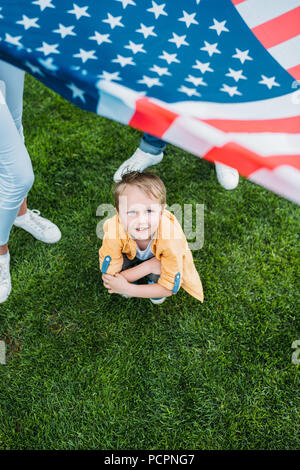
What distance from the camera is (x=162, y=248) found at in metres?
2.25

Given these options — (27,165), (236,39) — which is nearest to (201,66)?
(236,39)

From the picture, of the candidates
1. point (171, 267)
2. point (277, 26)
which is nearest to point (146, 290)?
point (171, 267)

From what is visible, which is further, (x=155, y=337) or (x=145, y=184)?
(x=155, y=337)

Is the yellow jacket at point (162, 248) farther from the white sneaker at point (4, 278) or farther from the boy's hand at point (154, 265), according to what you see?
the white sneaker at point (4, 278)

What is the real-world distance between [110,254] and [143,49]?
1246mm

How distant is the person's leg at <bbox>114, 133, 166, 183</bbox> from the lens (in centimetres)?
316

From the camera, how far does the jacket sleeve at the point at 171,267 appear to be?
2.24 meters

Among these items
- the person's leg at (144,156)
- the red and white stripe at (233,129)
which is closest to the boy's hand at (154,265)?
the person's leg at (144,156)

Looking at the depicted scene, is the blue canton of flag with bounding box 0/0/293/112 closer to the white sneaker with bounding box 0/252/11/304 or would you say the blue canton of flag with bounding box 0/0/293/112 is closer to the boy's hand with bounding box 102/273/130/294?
the boy's hand with bounding box 102/273/130/294

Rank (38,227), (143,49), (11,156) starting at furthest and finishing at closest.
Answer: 1. (38,227)
2. (11,156)
3. (143,49)

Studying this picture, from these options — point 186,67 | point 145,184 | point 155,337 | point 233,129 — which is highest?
point 186,67

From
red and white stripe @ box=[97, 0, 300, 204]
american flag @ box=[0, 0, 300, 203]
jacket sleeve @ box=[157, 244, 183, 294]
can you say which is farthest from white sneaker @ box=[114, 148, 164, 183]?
red and white stripe @ box=[97, 0, 300, 204]

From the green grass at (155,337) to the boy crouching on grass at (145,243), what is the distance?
31 cm

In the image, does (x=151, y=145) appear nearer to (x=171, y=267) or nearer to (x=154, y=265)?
(x=154, y=265)
